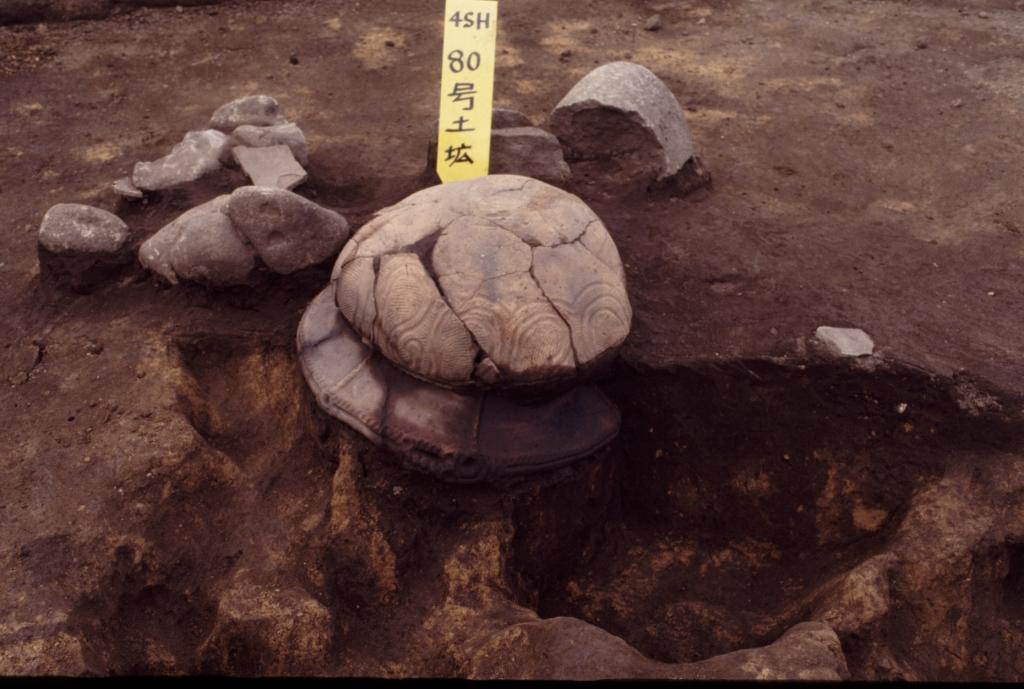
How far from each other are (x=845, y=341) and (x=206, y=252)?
93.5 inches

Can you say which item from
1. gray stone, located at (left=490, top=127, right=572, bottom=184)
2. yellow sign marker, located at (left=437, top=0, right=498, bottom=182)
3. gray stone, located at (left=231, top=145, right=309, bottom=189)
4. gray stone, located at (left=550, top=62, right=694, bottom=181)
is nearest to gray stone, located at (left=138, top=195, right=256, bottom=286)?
gray stone, located at (left=231, top=145, right=309, bottom=189)

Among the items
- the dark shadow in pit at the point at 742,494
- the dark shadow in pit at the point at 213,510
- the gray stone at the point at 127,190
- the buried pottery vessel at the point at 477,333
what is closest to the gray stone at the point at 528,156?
the buried pottery vessel at the point at 477,333

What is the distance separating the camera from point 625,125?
13.4 ft

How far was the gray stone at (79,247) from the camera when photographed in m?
3.53

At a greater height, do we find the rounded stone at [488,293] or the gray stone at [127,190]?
Result: the rounded stone at [488,293]

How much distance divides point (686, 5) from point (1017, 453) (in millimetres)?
4495

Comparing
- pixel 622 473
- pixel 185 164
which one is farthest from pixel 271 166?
pixel 622 473

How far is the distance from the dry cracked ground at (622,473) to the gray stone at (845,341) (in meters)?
0.06

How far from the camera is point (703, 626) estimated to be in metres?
3.24

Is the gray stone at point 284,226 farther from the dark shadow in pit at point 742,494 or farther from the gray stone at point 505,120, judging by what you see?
the dark shadow in pit at point 742,494

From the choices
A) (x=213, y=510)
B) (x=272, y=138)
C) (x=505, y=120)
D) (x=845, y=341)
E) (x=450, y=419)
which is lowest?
(x=213, y=510)

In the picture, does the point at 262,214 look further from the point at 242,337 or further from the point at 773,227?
the point at 773,227

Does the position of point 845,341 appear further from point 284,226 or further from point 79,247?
point 79,247

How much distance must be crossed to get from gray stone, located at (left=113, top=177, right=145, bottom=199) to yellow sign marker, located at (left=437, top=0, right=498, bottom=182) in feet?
4.63
